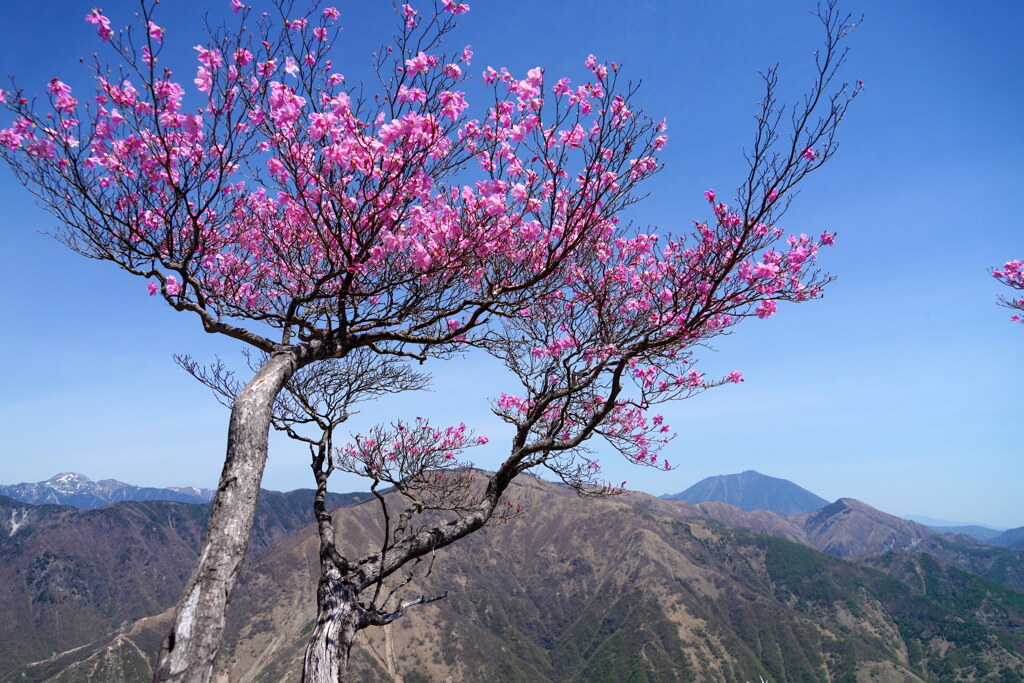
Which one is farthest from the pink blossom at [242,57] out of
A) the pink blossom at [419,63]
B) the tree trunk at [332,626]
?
the tree trunk at [332,626]

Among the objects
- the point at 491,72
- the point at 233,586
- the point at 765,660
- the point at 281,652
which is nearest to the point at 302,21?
the point at 491,72

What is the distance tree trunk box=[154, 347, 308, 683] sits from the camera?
3830 mm

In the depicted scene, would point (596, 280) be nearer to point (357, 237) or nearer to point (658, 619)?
point (357, 237)

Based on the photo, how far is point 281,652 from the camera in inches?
6058

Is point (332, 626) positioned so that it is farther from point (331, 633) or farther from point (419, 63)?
point (419, 63)

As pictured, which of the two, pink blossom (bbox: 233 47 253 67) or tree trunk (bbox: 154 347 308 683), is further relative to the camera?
pink blossom (bbox: 233 47 253 67)

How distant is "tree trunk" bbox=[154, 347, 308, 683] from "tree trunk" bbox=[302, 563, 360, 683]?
2.40 metres

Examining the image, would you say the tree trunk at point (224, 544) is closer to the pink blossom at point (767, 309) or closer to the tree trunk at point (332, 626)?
the tree trunk at point (332, 626)

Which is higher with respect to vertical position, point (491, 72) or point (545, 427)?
point (491, 72)

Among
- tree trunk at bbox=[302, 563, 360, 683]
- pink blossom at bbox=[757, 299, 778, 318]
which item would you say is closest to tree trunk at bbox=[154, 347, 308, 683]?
tree trunk at bbox=[302, 563, 360, 683]

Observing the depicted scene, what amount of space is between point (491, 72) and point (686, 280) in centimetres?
399

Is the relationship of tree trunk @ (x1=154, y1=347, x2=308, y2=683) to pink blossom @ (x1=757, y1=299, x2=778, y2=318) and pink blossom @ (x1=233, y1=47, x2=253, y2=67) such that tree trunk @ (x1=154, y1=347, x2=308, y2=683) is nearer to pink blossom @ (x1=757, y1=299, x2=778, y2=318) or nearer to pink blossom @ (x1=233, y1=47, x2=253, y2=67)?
pink blossom @ (x1=233, y1=47, x2=253, y2=67)

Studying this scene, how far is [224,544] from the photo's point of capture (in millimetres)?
4352

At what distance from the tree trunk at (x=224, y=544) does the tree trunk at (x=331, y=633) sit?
2403 millimetres
